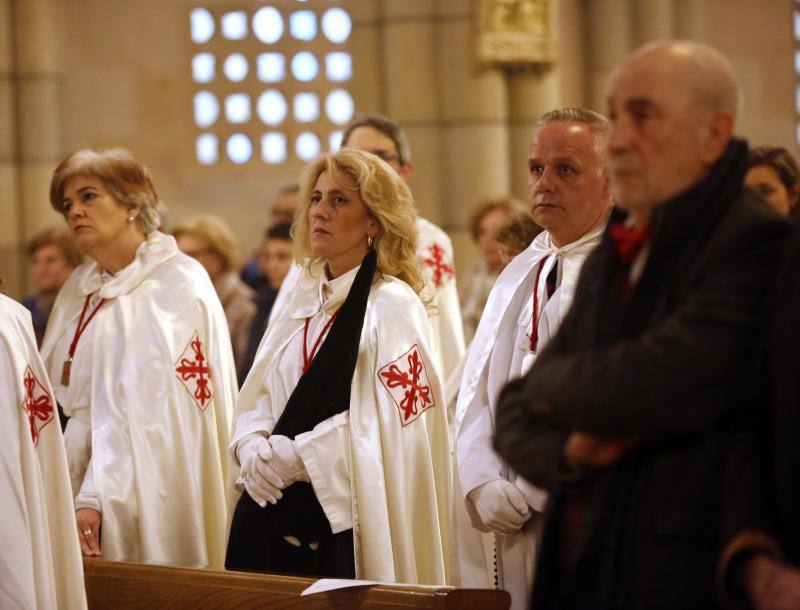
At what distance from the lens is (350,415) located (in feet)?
15.3

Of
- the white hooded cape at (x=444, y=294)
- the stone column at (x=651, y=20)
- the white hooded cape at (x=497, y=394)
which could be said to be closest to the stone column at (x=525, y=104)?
the stone column at (x=651, y=20)

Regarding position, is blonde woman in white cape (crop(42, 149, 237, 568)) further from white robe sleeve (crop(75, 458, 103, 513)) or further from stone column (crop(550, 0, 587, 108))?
stone column (crop(550, 0, 587, 108))

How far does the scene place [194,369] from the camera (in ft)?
17.9

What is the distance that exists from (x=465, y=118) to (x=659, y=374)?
7.01m

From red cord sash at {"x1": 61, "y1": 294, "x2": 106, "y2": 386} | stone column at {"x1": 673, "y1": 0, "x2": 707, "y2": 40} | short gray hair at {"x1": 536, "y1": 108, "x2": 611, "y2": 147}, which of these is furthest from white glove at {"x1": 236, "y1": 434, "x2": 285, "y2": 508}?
stone column at {"x1": 673, "y1": 0, "x2": 707, "y2": 40}

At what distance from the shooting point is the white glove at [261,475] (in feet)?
15.0

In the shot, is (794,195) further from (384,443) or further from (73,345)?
Result: (73,345)

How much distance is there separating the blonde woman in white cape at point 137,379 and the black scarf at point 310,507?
0.75 m

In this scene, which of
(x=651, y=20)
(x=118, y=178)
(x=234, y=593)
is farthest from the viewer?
(x=651, y=20)

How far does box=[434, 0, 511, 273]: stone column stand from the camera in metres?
9.26

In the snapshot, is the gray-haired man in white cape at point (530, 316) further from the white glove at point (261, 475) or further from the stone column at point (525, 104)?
the stone column at point (525, 104)

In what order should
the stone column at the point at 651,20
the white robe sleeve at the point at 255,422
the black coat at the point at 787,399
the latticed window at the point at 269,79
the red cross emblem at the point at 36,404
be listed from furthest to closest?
the latticed window at the point at 269,79 → the stone column at the point at 651,20 → the white robe sleeve at the point at 255,422 → the red cross emblem at the point at 36,404 → the black coat at the point at 787,399

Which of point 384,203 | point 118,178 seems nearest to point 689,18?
point 118,178

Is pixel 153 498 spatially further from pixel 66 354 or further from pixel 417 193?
pixel 417 193
